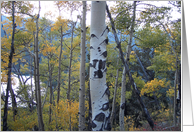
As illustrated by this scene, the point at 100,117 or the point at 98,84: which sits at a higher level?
the point at 98,84

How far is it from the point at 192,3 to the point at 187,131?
217 cm

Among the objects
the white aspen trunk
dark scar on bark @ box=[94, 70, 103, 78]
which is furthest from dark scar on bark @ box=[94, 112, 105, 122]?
dark scar on bark @ box=[94, 70, 103, 78]

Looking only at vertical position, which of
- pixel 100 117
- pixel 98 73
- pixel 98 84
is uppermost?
pixel 98 73

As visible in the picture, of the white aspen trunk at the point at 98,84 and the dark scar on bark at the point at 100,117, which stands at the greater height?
the white aspen trunk at the point at 98,84

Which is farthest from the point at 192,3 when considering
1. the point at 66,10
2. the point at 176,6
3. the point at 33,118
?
the point at 33,118

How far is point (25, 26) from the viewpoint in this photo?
3662 mm

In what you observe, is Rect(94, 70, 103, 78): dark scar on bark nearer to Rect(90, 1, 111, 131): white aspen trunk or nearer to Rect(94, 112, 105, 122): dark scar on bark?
Rect(90, 1, 111, 131): white aspen trunk

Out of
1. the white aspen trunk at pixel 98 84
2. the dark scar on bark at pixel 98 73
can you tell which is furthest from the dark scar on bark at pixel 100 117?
the dark scar on bark at pixel 98 73

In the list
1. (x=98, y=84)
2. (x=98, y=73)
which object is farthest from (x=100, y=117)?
(x=98, y=73)

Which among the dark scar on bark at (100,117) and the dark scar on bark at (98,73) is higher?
the dark scar on bark at (98,73)

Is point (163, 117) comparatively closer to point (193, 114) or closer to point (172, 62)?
point (172, 62)

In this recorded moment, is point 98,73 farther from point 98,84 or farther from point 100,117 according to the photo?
point 100,117

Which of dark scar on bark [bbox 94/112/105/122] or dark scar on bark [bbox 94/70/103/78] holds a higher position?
dark scar on bark [bbox 94/70/103/78]

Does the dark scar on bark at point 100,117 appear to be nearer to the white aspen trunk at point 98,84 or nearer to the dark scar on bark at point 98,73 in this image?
the white aspen trunk at point 98,84
